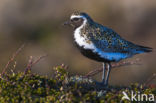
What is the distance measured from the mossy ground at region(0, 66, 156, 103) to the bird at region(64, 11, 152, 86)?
94 centimetres

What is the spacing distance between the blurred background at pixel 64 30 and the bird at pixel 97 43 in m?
7.77

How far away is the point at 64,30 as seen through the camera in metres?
17.3

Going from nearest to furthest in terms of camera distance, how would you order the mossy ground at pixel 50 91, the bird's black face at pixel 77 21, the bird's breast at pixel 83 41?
the mossy ground at pixel 50 91 → the bird's breast at pixel 83 41 → the bird's black face at pixel 77 21

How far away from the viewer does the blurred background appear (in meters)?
16.3

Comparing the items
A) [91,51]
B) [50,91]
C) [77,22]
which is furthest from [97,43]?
[50,91]

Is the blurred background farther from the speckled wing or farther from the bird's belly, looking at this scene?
the bird's belly

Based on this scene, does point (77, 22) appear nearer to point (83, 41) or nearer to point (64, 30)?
point (83, 41)

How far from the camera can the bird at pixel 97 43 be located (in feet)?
24.2

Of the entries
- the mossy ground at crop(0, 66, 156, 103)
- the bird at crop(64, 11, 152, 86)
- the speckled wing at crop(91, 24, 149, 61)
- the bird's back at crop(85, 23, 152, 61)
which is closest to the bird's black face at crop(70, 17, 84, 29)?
the bird at crop(64, 11, 152, 86)

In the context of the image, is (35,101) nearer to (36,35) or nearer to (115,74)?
(115,74)

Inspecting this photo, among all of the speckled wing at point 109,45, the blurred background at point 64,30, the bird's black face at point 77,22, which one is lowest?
the blurred background at point 64,30

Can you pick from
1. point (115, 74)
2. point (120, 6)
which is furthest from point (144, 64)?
point (120, 6)

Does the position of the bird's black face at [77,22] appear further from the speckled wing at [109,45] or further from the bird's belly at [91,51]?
the speckled wing at [109,45]

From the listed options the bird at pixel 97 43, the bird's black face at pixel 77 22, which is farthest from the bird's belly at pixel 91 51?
the bird's black face at pixel 77 22
